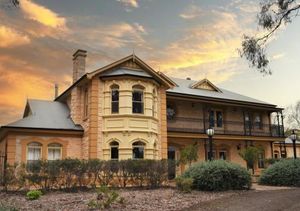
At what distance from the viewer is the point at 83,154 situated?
76.0 ft

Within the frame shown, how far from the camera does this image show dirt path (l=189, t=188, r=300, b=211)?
12.1 m

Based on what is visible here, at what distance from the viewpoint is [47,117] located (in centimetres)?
2388

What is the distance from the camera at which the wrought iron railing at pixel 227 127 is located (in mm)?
28320

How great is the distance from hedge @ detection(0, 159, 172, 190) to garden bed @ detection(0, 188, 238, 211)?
858 mm

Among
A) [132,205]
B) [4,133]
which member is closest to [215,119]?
[4,133]

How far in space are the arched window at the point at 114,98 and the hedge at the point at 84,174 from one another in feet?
17.9

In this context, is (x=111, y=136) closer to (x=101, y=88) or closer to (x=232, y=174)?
(x=101, y=88)

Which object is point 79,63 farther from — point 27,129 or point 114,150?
point 114,150

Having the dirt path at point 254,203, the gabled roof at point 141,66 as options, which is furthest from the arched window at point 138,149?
the dirt path at point 254,203

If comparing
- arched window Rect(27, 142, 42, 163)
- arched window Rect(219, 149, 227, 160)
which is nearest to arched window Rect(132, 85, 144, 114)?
arched window Rect(27, 142, 42, 163)

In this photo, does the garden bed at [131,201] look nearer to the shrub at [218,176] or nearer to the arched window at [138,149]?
the shrub at [218,176]

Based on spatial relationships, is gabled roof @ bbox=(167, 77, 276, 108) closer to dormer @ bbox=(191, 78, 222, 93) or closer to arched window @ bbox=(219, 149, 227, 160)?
dormer @ bbox=(191, 78, 222, 93)

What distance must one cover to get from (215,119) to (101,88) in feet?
39.8

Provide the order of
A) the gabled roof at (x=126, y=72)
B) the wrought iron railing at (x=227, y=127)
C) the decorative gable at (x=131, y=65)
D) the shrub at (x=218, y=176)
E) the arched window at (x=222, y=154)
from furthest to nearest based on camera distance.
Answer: the arched window at (x=222, y=154) < the wrought iron railing at (x=227, y=127) < the decorative gable at (x=131, y=65) < the gabled roof at (x=126, y=72) < the shrub at (x=218, y=176)
